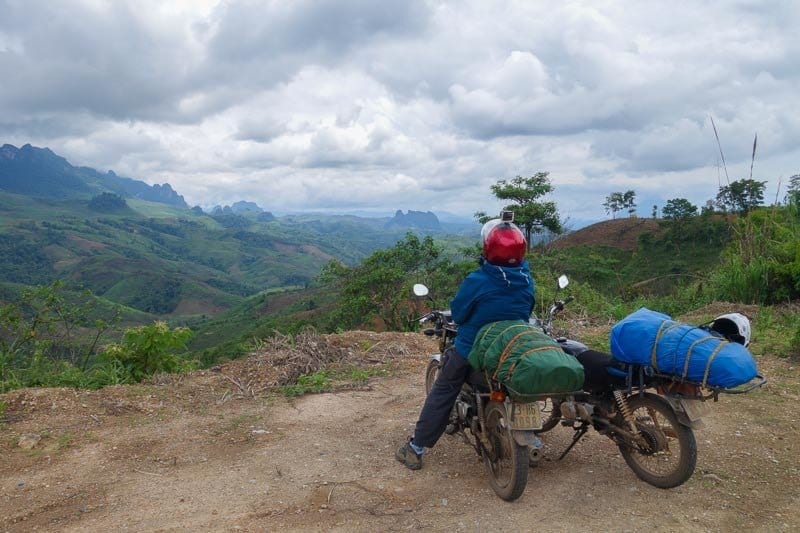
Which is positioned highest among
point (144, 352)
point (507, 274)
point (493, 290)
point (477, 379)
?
point (507, 274)

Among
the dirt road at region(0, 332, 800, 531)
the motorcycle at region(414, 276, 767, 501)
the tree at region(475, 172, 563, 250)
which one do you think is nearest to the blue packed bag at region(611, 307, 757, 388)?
the motorcycle at region(414, 276, 767, 501)

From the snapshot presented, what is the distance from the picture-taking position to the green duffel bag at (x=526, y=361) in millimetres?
3027

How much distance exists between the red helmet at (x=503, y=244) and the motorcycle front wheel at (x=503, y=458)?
0.95m

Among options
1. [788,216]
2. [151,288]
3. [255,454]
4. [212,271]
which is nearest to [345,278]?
[788,216]

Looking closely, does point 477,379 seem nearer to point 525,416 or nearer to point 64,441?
point 525,416

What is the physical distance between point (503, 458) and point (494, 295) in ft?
3.55

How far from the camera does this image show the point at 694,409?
125 inches

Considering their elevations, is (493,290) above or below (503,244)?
below

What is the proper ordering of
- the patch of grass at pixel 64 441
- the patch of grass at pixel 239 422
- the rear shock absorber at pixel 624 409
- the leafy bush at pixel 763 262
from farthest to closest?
the leafy bush at pixel 763 262 → the patch of grass at pixel 239 422 → the patch of grass at pixel 64 441 → the rear shock absorber at pixel 624 409

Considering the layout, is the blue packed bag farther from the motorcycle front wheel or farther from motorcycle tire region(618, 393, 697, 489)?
the motorcycle front wheel

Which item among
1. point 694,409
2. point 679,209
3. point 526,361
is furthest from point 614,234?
point 526,361

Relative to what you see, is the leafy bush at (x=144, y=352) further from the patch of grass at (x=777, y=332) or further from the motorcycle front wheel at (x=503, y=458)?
the patch of grass at (x=777, y=332)

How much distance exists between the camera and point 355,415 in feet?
17.3

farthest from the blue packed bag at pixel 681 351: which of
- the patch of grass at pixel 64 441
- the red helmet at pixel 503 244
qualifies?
the patch of grass at pixel 64 441
